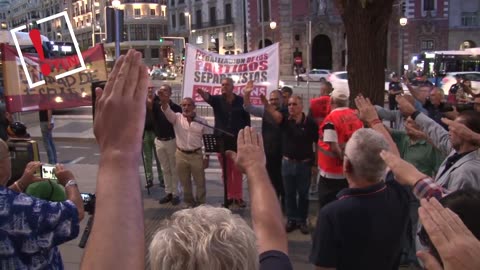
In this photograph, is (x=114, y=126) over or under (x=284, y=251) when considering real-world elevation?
over

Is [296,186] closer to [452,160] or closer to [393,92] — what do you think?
[452,160]

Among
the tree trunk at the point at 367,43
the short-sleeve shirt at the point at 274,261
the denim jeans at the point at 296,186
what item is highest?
the tree trunk at the point at 367,43

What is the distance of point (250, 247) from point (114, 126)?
51 centimetres

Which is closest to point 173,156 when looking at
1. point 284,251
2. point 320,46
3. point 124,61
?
point 284,251

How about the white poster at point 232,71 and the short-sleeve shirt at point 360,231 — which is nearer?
the short-sleeve shirt at point 360,231

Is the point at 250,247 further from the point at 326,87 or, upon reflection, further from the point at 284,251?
the point at 326,87

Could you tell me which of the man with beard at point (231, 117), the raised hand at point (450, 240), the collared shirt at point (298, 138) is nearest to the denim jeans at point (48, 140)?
the man with beard at point (231, 117)

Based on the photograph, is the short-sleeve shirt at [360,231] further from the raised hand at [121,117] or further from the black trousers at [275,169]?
the black trousers at [275,169]

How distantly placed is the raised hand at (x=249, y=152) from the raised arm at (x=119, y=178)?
852mm

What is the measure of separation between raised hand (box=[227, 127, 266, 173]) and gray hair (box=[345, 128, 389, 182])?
102cm

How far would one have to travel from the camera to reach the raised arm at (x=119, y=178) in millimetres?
1089

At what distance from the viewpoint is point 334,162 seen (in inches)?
195

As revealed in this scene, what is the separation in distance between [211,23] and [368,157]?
56.1 metres

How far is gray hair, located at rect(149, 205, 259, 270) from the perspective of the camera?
1.30 meters
